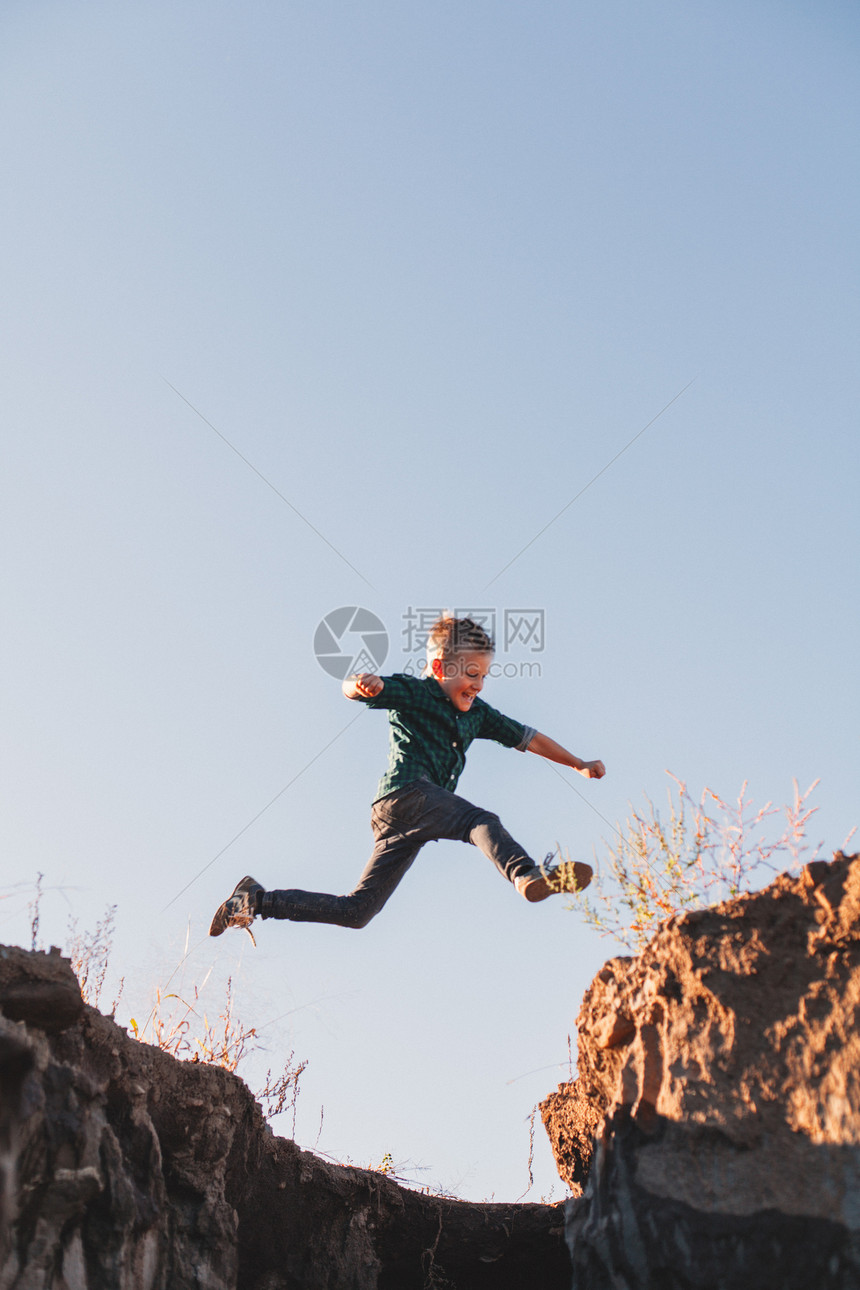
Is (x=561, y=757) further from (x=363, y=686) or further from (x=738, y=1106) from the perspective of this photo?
(x=738, y=1106)

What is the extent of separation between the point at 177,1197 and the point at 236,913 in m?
1.42

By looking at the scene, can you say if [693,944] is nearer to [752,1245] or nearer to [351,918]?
[752,1245]

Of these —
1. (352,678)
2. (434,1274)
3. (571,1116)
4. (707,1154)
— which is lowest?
(434,1274)

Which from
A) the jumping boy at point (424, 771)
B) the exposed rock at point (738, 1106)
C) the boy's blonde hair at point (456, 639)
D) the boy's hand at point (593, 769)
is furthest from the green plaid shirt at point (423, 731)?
the exposed rock at point (738, 1106)

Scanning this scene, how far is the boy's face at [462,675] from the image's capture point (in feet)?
17.2

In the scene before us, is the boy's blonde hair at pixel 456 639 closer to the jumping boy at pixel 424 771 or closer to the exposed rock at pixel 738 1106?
the jumping boy at pixel 424 771

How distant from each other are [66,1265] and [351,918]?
2.06 m

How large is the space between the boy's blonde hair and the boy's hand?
764 millimetres

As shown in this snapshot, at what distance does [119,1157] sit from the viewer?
3.34 metres

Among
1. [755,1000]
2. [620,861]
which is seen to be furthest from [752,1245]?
[620,861]

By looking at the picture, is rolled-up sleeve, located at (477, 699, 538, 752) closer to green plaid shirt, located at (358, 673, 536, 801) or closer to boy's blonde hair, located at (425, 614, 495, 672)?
green plaid shirt, located at (358, 673, 536, 801)

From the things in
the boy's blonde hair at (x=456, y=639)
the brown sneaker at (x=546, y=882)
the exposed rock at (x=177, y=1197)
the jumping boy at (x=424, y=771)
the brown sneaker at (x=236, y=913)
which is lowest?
the exposed rock at (x=177, y=1197)

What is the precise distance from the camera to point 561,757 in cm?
534

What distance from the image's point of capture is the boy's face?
525 centimetres
